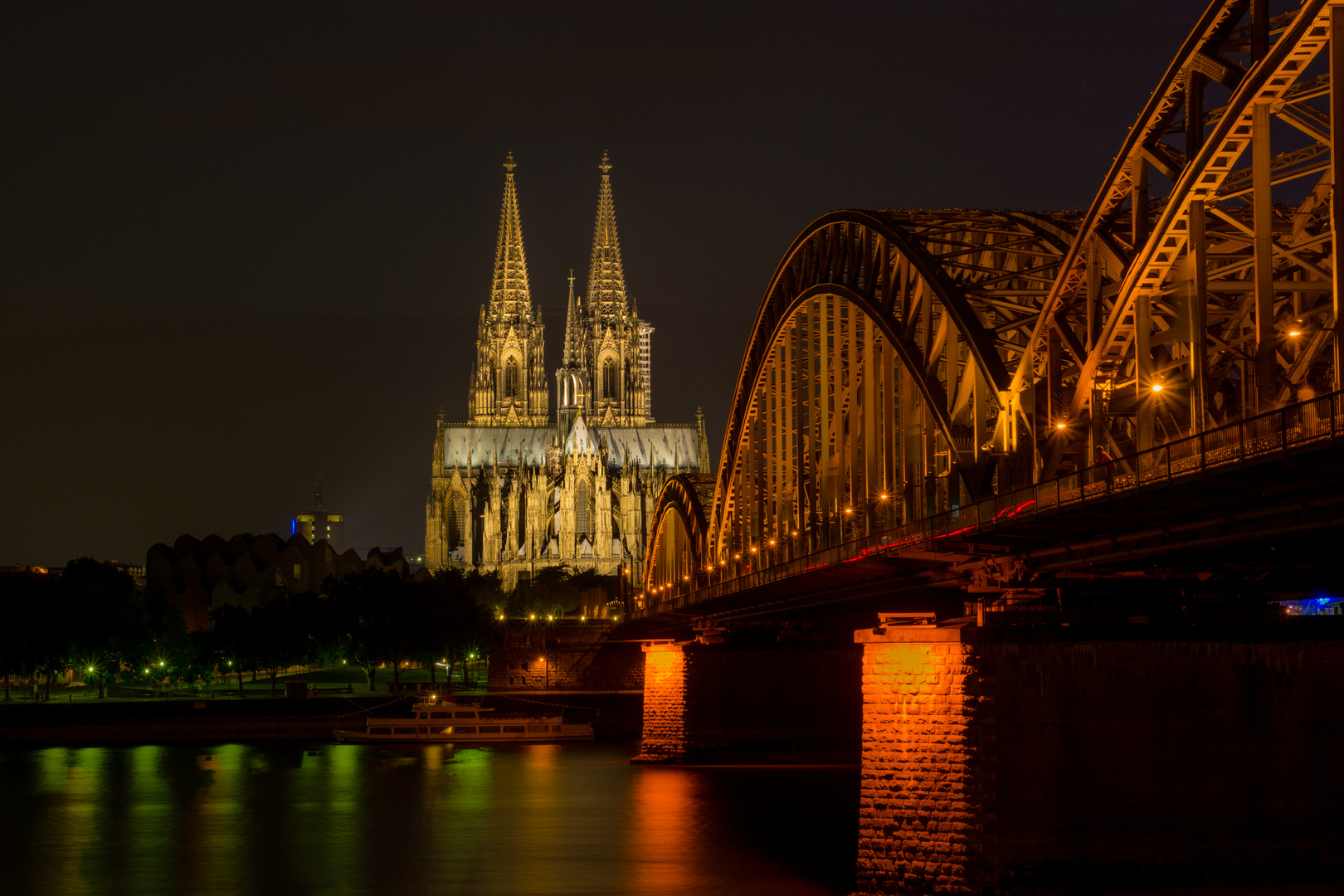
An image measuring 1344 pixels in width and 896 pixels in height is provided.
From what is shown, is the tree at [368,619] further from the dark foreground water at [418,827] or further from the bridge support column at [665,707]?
the bridge support column at [665,707]

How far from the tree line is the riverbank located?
11183 millimetres

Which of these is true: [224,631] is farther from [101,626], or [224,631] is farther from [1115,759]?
[1115,759]

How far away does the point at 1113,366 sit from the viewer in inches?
1432

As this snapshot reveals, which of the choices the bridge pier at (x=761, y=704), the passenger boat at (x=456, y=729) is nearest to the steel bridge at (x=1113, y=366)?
the bridge pier at (x=761, y=704)

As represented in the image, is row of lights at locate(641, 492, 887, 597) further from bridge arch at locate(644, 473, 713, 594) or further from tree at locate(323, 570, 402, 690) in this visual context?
tree at locate(323, 570, 402, 690)

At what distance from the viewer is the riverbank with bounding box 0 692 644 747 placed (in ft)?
313

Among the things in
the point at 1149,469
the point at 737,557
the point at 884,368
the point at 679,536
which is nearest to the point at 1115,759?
the point at 1149,469

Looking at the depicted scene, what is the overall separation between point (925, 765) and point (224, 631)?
349ft

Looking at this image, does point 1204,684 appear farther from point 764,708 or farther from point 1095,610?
point 764,708

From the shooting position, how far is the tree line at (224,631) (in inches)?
4417

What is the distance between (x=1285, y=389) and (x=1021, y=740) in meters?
9.06

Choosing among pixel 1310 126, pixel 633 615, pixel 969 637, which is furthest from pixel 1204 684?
pixel 633 615

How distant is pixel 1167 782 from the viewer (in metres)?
32.5

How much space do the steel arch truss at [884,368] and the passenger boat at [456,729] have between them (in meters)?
26.4
